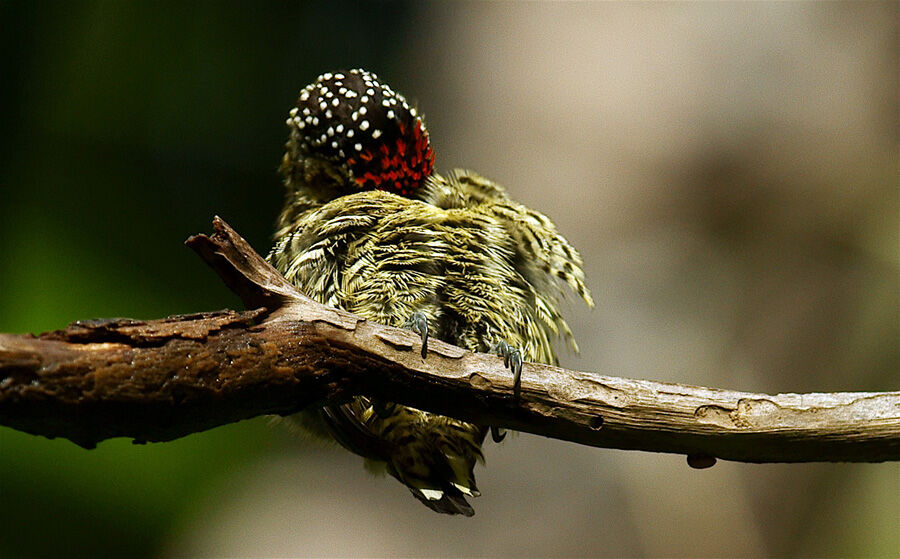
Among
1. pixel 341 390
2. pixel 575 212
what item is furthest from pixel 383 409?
pixel 575 212

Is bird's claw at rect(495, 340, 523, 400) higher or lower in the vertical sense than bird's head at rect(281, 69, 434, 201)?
lower

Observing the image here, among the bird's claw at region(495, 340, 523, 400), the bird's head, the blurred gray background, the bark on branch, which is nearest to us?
the bark on branch

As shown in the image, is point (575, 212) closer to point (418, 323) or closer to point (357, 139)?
point (357, 139)

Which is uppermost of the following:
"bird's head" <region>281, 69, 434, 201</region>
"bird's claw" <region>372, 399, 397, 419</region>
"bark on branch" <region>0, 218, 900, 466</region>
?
"bird's head" <region>281, 69, 434, 201</region>

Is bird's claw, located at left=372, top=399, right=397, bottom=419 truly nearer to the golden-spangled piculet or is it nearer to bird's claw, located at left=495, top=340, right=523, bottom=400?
the golden-spangled piculet

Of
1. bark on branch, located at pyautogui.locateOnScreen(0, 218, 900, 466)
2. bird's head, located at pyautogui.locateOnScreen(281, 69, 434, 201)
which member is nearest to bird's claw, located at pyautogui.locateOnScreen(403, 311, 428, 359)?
bark on branch, located at pyautogui.locateOnScreen(0, 218, 900, 466)

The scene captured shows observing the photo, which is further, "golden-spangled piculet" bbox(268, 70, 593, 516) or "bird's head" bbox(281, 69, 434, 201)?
"bird's head" bbox(281, 69, 434, 201)

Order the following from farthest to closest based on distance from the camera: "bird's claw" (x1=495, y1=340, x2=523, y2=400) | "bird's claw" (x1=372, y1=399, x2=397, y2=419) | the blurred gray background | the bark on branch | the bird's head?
1. the blurred gray background
2. the bird's head
3. "bird's claw" (x1=372, y1=399, x2=397, y2=419)
4. "bird's claw" (x1=495, y1=340, x2=523, y2=400)
5. the bark on branch

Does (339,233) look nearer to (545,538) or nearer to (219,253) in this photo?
(219,253)
